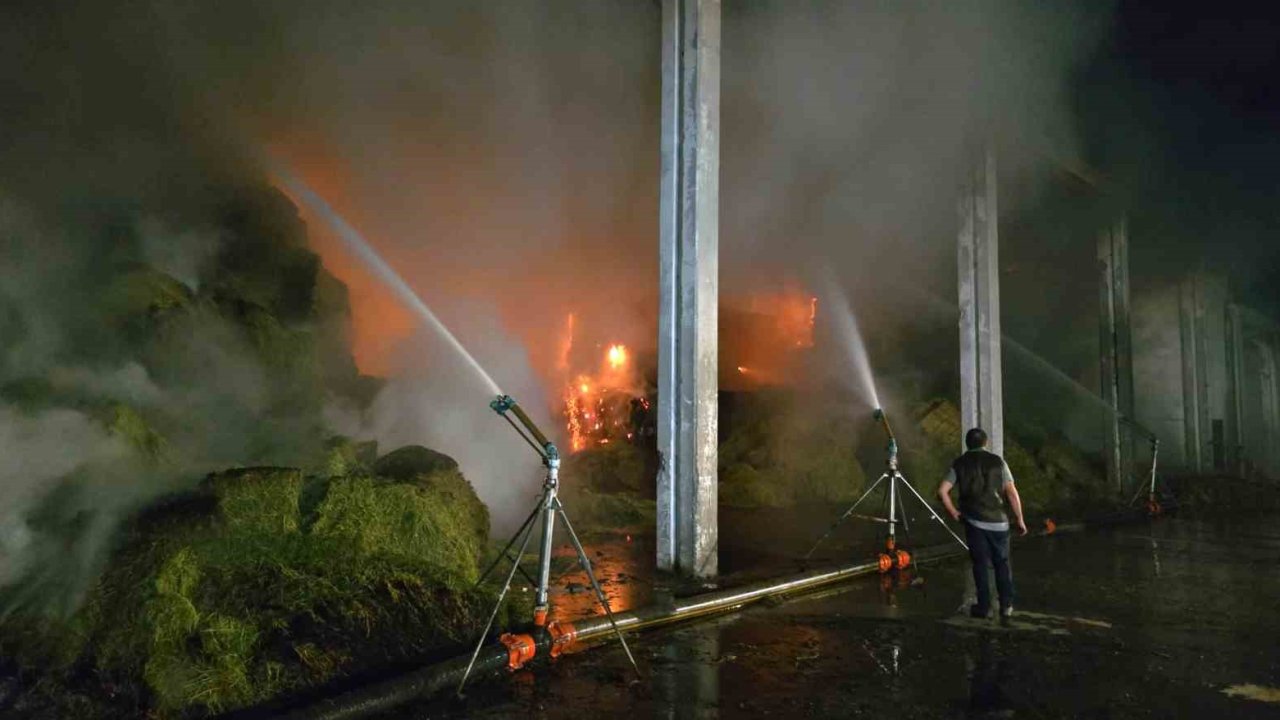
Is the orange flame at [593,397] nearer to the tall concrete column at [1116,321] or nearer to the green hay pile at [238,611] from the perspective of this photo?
the tall concrete column at [1116,321]

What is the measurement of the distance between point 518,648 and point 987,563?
3797mm

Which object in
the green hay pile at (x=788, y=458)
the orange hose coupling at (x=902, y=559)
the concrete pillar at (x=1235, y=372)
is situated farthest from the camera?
the concrete pillar at (x=1235, y=372)

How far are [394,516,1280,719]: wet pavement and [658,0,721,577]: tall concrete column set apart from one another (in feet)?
2.99

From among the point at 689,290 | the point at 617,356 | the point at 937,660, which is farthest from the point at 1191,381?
the point at 937,660

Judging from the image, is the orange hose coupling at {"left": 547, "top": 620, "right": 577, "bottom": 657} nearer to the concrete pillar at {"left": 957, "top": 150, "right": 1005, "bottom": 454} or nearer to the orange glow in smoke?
the orange glow in smoke

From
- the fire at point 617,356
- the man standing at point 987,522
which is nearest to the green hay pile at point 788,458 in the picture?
the fire at point 617,356

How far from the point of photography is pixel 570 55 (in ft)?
44.1

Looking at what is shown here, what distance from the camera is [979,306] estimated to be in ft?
40.6

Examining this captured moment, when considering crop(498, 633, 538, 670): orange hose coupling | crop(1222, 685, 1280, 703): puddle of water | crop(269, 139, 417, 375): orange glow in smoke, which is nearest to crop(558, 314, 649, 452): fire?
crop(269, 139, 417, 375): orange glow in smoke

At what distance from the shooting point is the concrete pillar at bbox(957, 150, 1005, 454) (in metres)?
12.4

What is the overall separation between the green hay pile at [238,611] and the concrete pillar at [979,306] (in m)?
9.44

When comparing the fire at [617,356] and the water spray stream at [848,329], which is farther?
the fire at [617,356]

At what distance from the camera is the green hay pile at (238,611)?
3943 mm

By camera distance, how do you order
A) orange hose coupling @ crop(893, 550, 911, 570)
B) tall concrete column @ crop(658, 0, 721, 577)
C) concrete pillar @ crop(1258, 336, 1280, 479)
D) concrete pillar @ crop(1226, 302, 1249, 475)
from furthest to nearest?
concrete pillar @ crop(1258, 336, 1280, 479) < concrete pillar @ crop(1226, 302, 1249, 475) < orange hose coupling @ crop(893, 550, 911, 570) < tall concrete column @ crop(658, 0, 721, 577)
